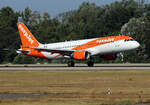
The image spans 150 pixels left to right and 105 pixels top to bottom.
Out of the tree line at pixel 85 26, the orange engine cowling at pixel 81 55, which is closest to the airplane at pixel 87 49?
the orange engine cowling at pixel 81 55

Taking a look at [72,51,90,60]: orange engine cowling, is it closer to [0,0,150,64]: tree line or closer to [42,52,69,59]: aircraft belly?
[42,52,69,59]: aircraft belly

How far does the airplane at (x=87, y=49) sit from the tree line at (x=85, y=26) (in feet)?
68.1

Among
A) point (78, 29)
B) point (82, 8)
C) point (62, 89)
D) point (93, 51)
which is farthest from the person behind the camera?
point (82, 8)

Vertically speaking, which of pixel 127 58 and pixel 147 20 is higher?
pixel 147 20

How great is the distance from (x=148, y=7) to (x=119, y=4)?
44.7ft

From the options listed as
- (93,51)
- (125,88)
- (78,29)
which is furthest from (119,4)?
→ (125,88)

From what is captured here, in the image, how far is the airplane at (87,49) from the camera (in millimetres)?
62531

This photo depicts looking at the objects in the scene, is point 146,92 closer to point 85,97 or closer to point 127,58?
point 85,97

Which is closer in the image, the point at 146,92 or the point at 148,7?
the point at 146,92

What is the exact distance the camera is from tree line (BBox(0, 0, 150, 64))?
331ft

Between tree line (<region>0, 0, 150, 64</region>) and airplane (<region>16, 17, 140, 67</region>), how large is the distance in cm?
2074

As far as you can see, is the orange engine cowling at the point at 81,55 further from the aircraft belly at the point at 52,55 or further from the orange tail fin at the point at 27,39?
the orange tail fin at the point at 27,39

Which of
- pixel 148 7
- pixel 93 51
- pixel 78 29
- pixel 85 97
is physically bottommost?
pixel 85 97

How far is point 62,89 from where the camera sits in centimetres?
3256
